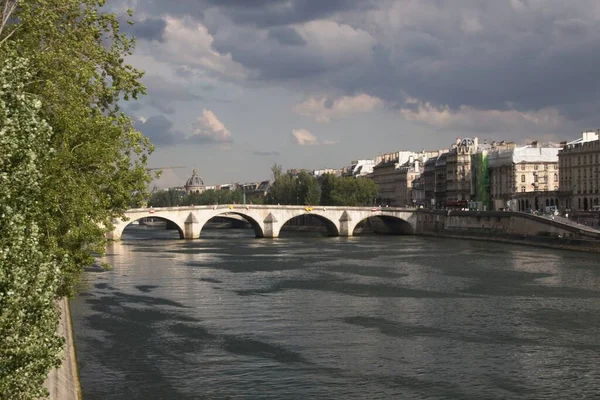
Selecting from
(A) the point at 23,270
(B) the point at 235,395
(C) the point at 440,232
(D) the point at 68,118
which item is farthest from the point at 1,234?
(C) the point at 440,232

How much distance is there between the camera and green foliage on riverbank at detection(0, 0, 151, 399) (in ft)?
32.3

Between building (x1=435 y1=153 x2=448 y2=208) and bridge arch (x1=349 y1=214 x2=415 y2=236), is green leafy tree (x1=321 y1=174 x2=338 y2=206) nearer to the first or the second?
building (x1=435 y1=153 x2=448 y2=208)

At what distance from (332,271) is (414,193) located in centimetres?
8447

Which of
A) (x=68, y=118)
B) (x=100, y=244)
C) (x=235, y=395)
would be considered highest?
(x=68, y=118)

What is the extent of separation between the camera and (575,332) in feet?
77.5

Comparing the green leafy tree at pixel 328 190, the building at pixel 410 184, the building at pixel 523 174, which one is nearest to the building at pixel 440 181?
the building at pixel 410 184

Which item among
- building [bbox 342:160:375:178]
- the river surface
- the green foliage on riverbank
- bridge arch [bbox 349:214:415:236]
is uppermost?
building [bbox 342:160:375:178]

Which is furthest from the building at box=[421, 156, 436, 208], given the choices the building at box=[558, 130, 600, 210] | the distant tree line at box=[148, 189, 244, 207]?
the distant tree line at box=[148, 189, 244, 207]

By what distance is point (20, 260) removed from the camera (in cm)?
986

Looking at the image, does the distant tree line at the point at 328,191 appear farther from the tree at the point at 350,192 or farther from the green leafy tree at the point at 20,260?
the green leafy tree at the point at 20,260

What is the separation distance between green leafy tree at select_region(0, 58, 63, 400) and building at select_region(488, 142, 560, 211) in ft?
271

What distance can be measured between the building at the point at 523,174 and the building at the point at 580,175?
29.2ft

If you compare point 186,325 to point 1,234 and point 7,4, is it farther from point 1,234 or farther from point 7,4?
point 1,234

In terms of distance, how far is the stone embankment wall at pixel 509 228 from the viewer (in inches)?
2205
